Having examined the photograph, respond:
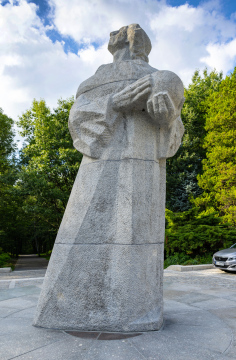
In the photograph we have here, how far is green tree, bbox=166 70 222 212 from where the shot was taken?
21.7 metres

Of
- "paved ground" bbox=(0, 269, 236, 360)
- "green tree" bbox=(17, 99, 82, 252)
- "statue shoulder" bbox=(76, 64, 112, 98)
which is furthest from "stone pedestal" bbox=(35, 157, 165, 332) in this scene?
"green tree" bbox=(17, 99, 82, 252)

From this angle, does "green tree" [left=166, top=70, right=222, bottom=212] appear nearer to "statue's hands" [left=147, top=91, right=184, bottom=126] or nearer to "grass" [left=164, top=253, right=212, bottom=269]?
"grass" [left=164, top=253, right=212, bottom=269]

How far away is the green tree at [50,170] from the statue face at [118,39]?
463 inches

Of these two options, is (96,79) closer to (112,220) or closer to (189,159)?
(112,220)

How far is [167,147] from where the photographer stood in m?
4.05

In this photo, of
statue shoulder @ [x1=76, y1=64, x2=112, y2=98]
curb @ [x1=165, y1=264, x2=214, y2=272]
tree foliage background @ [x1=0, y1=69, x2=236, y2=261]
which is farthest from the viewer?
tree foliage background @ [x1=0, y1=69, x2=236, y2=261]

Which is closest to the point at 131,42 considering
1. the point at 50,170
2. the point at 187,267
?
the point at 187,267

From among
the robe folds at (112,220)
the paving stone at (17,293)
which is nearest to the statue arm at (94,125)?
the robe folds at (112,220)

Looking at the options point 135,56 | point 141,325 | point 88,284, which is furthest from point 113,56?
point 141,325

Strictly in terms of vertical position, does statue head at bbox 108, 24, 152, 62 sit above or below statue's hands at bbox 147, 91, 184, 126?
above

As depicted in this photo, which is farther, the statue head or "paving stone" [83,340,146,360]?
the statue head

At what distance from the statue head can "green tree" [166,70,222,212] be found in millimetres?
17725

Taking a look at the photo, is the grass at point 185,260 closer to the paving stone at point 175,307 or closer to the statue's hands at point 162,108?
the paving stone at point 175,307

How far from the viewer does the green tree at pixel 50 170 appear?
15.8 m
